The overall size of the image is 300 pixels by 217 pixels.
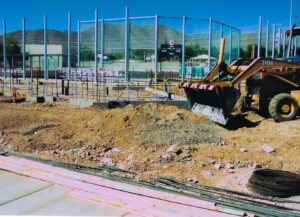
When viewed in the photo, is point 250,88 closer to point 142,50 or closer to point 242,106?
point 242,106

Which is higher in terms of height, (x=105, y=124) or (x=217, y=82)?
(x=217, y=82)

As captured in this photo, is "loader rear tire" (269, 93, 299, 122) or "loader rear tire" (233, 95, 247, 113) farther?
"loader rear tire" (233, 95, 247, 113)

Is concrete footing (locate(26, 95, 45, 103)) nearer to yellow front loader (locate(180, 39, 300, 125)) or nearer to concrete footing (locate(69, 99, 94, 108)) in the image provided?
concrete footing (locate(69, 99, 94, 108))

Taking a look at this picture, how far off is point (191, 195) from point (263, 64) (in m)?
7.49

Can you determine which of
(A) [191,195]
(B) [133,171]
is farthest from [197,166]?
(A) [191,195]

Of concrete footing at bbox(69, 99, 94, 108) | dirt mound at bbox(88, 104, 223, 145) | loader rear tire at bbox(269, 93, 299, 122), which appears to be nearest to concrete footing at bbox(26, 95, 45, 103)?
concrete footing at bbox(69, 99, 94, 108)

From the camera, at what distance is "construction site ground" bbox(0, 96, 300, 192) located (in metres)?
8.01

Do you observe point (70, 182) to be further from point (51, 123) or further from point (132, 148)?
point (51, 123)

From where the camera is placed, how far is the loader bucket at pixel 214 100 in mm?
11672

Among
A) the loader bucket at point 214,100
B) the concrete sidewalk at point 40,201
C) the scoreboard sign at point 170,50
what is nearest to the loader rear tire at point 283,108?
the loader bucket at point 214,100

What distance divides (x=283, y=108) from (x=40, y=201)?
28.4 feet

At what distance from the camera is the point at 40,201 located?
6098 millimetres

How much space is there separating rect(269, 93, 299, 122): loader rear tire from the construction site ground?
32 cm

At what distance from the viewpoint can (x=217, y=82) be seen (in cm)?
1258
